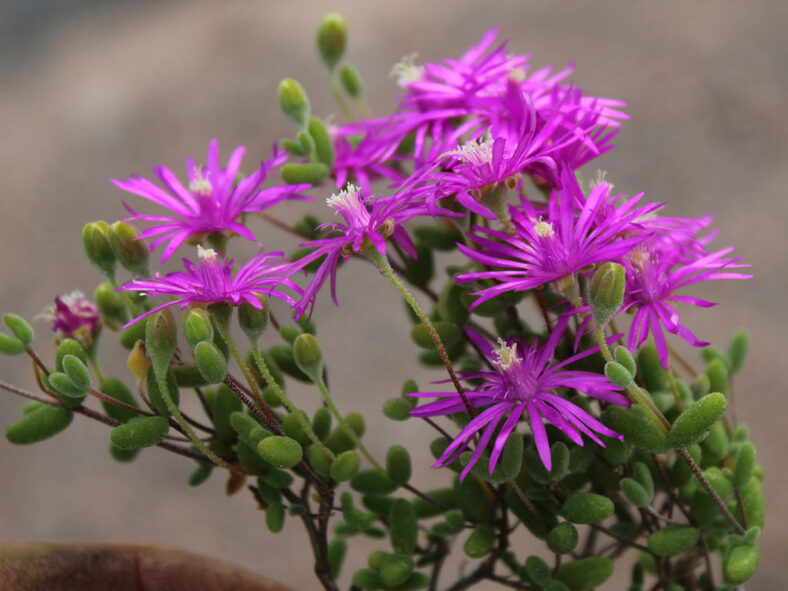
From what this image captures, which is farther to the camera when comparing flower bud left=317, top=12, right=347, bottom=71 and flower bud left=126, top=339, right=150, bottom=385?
flower bud left=317, top=12, right=347, bottom=71

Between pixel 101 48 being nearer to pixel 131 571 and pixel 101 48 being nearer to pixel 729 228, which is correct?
pixel 729 228

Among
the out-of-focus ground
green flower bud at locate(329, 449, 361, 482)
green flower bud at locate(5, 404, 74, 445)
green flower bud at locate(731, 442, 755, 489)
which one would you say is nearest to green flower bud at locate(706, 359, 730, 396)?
green flower bud at locate(731, 442, 755, 489)

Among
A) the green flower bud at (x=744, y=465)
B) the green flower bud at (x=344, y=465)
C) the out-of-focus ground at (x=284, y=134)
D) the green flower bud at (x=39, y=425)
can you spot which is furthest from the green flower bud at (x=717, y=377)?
the out-of-focus ground at (x=284, y=134)

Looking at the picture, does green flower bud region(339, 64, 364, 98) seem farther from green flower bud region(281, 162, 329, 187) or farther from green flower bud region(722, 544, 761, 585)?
green flower bud region(722, 544, 761, 585)

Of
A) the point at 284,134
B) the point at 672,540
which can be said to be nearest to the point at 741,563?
the point at 672,540

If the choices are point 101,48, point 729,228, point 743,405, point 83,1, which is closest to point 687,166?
point 729,228

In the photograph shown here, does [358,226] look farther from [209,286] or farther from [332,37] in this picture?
[332,37]
